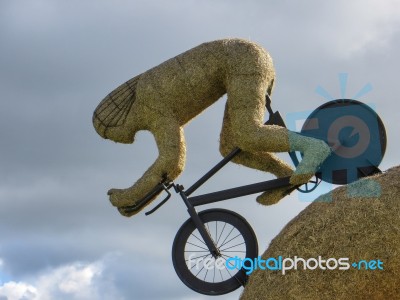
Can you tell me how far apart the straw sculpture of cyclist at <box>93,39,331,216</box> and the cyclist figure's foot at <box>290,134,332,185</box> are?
0.01 m

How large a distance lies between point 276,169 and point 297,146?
88 cm

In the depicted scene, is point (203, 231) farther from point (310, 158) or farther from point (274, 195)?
point (310, 158)

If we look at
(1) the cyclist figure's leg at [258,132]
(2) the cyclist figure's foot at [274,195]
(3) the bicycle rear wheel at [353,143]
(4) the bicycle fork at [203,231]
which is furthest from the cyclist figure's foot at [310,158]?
(4) the bicycle fork at [203,231]

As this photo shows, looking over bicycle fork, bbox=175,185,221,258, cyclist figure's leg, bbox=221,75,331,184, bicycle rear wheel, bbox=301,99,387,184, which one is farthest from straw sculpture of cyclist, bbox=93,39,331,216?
bicycle fork, bbox=175,185,221,258

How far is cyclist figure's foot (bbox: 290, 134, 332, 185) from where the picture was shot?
9344mm

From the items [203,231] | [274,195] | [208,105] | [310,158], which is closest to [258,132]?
[310,158]

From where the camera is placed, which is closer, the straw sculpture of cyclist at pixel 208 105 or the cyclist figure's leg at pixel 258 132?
the cyclist figure's leg at pixel 258 132

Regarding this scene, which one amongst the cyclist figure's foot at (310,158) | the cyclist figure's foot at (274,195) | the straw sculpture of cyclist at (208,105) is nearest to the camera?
the cyclist figure's foot at (310,158)

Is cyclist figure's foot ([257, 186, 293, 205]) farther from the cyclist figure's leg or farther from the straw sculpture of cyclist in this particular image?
the cyclist figure's leg

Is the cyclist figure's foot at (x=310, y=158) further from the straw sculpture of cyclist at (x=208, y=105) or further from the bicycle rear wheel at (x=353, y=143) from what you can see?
the bicycle rear wheel at (x=353, y=143)

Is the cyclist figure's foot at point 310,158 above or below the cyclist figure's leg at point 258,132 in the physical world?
below

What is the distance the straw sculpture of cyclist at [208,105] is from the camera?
378 inches

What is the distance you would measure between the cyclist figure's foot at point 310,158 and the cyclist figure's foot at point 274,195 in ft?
1.48

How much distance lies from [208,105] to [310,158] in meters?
1.60
